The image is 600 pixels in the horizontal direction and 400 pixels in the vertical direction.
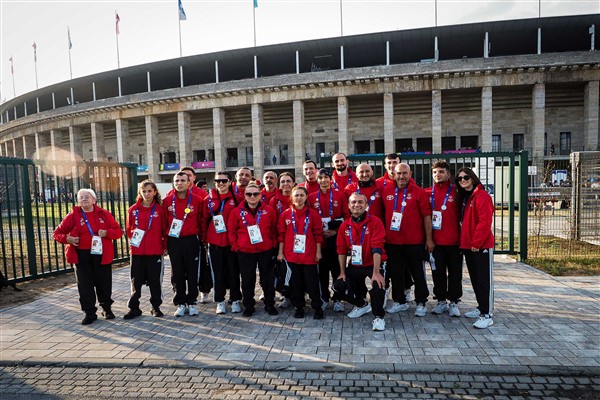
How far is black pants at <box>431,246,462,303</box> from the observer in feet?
→ 17.5

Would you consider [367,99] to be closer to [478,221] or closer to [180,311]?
→ [478,221]

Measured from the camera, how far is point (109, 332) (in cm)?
515

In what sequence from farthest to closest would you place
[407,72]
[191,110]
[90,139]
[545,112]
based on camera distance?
[90,139] < [191,110] < [545,112] < [407,72]

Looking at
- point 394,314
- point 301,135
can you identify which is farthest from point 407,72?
point 394,314

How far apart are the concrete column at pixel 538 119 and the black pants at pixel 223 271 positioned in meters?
36.3

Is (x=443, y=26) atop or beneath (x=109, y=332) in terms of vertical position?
atop

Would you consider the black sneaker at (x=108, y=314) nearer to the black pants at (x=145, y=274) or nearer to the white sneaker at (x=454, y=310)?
the black pants at (x=145, y=274)

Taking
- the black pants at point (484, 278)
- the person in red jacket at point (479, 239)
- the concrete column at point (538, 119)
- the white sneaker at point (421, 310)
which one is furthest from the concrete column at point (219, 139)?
Result: the black pants at point (484, 278)

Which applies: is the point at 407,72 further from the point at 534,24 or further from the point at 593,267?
the point at 593,267

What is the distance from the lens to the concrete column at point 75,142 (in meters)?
47.1

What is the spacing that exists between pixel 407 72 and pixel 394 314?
1274 inches

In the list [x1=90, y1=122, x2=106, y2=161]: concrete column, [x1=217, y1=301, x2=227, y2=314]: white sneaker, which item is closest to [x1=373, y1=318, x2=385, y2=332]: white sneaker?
[x1=217, y1=301, x2=227, y2=314]: white sneaker

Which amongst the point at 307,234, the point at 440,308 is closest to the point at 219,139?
the point at 307,234

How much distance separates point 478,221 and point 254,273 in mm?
3215
